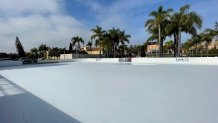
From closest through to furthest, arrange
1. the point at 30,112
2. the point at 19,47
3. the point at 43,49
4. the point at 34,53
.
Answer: the point at 30,112 → the point at 19,47 → the point at 34,53 → the point at 43,49

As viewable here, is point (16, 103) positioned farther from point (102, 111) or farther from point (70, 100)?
point (102, 111)

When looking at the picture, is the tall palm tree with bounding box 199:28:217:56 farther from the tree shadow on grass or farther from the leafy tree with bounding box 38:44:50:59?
the leafy tree with bounding box 38:44:50:59

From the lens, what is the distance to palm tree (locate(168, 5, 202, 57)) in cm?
3712

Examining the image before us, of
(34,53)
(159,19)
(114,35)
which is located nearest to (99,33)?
(114,35)

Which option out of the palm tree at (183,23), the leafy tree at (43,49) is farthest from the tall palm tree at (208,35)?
the leafy tree at (43,49)

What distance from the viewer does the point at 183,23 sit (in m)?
37.8

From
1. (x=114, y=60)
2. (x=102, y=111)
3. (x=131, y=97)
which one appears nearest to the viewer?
(x=102, y=111)

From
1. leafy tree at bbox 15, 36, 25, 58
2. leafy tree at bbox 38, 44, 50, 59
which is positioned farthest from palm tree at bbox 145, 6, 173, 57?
leafy tree at bbox 38, 44, 50, 59

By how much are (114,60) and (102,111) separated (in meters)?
33.9

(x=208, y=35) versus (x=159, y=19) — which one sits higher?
(x=159, y=19)

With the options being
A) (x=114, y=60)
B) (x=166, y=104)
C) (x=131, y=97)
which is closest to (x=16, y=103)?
(x=131, y=97)

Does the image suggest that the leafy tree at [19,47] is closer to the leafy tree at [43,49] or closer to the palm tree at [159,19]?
the leafy tree at [43,49]

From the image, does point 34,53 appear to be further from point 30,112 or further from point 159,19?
point 30,112

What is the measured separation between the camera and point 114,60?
39.3m
